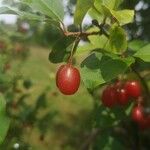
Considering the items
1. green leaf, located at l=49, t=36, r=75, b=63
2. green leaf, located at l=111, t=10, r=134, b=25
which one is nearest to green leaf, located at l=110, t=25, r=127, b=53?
green leaf, located at l=111, t=10, r=134, b=25

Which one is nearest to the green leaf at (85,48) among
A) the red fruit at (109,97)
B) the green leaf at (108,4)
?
the red fruit at (109,97)

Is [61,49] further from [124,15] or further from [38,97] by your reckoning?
[38,97]

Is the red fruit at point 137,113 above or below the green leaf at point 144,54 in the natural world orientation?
below

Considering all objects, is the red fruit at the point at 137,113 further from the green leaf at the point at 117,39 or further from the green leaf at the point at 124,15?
the green leaf at the point at 124,15

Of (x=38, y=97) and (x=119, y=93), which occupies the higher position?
(x=119, y=93)

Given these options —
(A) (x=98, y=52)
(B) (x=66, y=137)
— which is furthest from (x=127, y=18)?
(B) (x=66, y=137)

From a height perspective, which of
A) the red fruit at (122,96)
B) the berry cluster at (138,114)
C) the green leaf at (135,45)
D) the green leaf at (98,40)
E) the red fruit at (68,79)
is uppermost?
the red fruit at (68,79)

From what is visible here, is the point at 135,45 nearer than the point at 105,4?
No

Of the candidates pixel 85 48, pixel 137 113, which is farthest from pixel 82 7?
pixel 137 113
